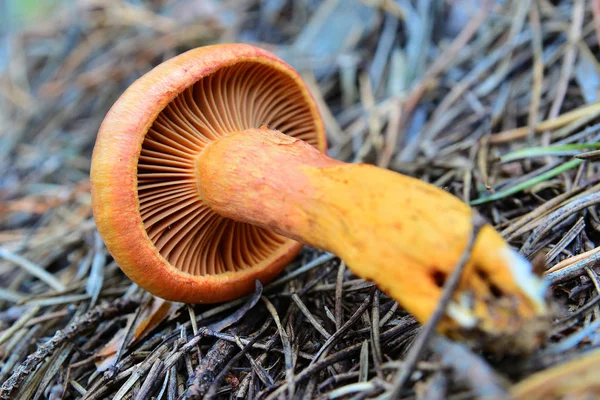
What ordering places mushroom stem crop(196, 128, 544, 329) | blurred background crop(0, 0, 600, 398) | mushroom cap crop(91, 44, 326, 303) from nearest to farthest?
mushroom stem crop(196, 128, 544, 329)
mushroom cap crop(91, 44, 326, 303)
blurred background crop(0, 0, 600, 398)

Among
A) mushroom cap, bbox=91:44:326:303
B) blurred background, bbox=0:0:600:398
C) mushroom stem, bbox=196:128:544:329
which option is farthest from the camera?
blurred background, bbox=0:0:600:398

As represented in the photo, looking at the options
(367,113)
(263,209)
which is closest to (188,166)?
(263,209)

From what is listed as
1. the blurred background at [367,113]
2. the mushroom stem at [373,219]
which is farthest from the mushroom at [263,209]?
the blurred background at [367,113]


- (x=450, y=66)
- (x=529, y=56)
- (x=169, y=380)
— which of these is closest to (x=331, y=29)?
(x=450, y=66)

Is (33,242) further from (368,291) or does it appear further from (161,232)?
(368,291)

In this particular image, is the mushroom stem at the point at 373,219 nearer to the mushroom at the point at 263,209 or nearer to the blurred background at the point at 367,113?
the mushroom at the point at 263,209

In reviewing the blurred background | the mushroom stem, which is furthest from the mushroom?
the blurred background

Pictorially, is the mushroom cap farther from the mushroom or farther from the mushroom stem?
the mushroom stem
